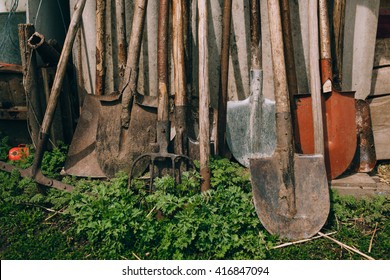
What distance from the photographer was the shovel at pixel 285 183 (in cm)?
259

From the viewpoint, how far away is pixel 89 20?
371 centimetres

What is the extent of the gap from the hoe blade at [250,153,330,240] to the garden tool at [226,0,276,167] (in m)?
0.51

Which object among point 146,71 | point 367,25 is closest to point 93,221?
point 146,71

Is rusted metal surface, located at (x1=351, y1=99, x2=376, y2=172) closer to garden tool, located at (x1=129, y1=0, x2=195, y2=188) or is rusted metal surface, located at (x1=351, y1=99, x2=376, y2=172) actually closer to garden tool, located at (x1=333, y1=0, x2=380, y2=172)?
garden tool, located at (x1=333, y1=0, x2=380, y2=172)

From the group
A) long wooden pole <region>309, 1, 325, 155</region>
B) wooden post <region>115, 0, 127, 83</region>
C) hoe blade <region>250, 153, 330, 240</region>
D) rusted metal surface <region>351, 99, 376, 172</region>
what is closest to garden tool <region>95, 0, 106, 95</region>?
wooden post <region>115, 0, 127, 83</region>

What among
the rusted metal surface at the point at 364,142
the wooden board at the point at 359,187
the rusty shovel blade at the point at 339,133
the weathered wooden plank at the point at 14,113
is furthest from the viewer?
the weathered wooden plank at the point at 14,113

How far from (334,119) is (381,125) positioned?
2.42 ft

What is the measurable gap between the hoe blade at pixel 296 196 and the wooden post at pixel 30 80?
2.11 metres

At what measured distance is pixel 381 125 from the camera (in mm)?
3535

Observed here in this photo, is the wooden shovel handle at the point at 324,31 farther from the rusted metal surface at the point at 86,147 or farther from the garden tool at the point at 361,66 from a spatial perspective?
the rusted metal surface at the point at 86,147

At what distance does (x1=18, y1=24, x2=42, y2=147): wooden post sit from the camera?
331cm

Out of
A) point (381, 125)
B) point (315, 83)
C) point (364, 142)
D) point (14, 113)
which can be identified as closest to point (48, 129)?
point (14, 113)

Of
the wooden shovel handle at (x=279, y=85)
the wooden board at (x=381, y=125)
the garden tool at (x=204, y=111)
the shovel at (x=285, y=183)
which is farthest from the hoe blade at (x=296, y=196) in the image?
the wooden board at (x=381, y=125)

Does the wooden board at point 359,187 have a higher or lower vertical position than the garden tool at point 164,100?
lower
